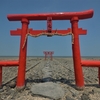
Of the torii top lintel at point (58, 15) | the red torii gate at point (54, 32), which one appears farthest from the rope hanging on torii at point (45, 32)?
the torii top lintel at point (58, 15)

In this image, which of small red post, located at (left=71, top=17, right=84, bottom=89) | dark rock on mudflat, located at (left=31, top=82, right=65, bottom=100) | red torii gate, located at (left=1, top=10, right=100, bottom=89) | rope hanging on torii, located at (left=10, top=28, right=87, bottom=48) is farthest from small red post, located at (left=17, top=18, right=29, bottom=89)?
small red post, located at (left=71, top=17, right=84, bottom=89)

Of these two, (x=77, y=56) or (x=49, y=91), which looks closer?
(x=49, y=91)

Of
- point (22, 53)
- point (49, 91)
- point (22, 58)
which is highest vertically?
point (22, 53)

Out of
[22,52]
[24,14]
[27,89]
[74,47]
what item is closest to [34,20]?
[24,14]

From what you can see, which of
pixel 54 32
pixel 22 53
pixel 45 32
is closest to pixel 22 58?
pixel 22 53

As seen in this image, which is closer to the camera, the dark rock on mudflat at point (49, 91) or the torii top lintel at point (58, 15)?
the dark rock on mudflat at point (49, 91)

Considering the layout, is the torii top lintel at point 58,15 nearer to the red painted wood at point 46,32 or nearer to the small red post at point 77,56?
the small red post at point 77,56

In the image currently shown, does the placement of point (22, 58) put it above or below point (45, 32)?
below

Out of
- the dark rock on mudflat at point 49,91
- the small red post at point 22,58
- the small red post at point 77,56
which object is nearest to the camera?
the dark rock on mudflat at point 49,91

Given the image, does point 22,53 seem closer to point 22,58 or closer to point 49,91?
point 22,58

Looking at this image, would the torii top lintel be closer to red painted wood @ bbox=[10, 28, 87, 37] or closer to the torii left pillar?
the torii left pillar

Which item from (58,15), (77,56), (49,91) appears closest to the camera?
(49,91)

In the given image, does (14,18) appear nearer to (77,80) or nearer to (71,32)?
(71,32)

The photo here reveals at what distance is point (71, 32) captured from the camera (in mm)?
4816
